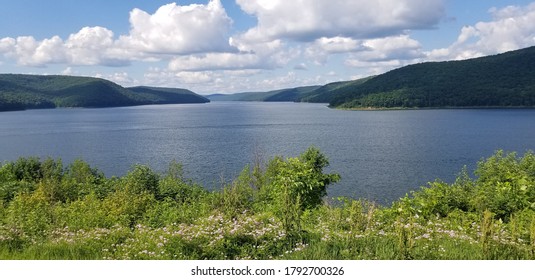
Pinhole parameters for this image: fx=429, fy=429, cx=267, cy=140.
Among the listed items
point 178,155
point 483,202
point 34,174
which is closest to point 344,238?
point 483,202

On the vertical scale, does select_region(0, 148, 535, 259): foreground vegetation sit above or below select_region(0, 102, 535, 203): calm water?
above

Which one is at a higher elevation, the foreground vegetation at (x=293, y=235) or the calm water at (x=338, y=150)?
the foreground vegetation at (x=293, y=235)

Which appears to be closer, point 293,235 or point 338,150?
point 293,235

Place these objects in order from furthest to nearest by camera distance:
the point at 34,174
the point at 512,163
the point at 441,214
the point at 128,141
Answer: the point at 128,141 → the point at 34,174 → the point at 512,163 → the point at 441,214

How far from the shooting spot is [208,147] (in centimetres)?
7050

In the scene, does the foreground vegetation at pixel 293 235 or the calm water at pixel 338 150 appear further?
the calm water at pixel 338 150

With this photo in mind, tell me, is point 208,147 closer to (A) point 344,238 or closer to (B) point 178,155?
(B) point 178,155

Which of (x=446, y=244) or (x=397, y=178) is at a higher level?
(x=446, y=244)

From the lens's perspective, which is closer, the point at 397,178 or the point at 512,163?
the point at 512,163

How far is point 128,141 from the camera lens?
3260 inches

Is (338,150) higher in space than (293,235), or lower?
lower

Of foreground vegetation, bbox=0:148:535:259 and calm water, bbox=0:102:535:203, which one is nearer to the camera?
foreground vegetation, bbox=0:148:535:259
